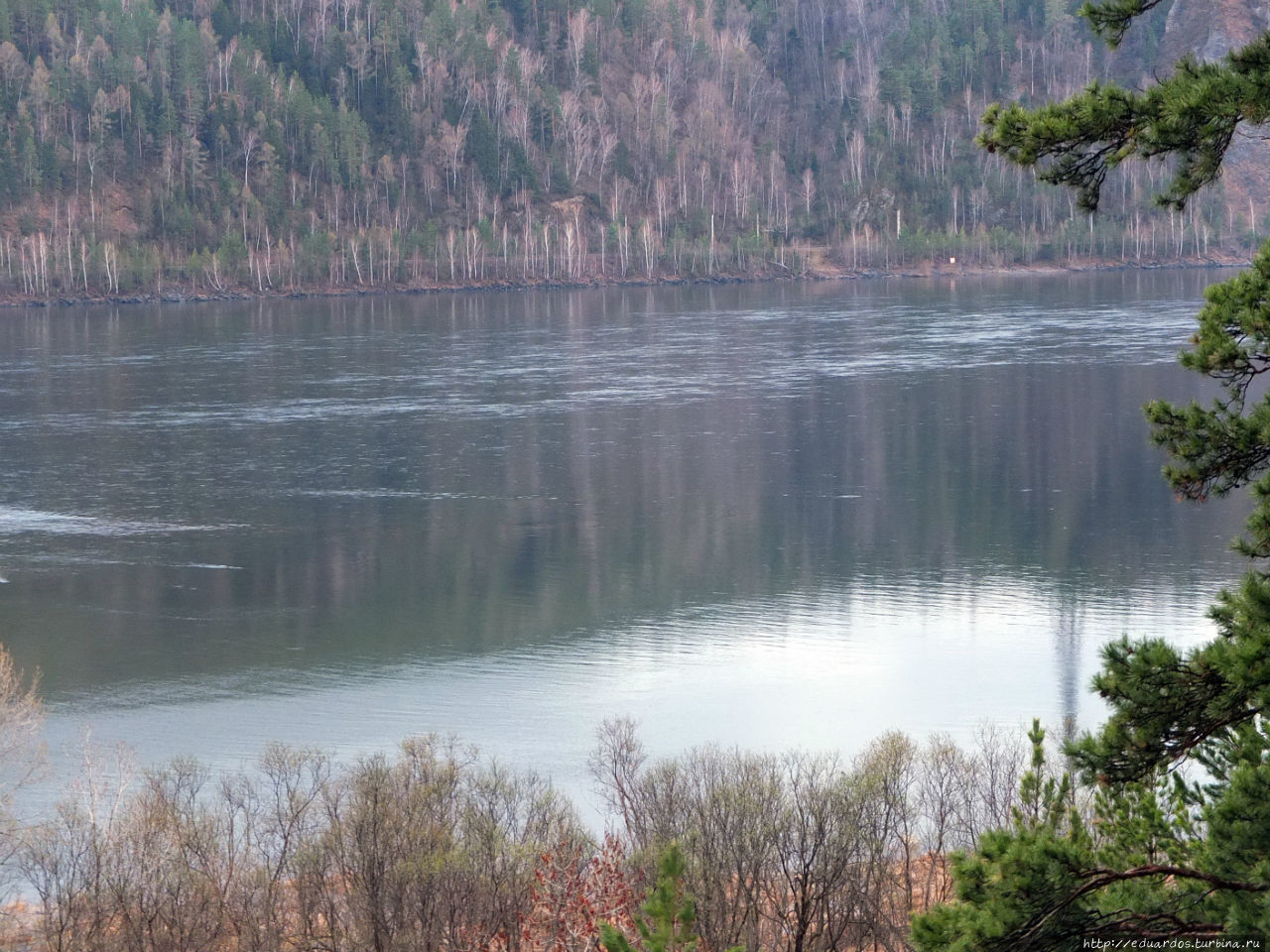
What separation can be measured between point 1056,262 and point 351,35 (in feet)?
236

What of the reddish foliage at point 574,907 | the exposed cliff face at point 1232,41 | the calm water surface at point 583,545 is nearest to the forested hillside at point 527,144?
the exposed cliff face at point 1232,41

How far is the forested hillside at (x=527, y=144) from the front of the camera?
134 metres

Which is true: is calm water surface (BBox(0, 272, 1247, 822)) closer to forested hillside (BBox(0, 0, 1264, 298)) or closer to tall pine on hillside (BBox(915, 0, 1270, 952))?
tall pine on hillside (BBox(915, 0, 1270, 952))

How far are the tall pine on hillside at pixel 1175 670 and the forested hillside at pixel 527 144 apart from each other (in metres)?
124

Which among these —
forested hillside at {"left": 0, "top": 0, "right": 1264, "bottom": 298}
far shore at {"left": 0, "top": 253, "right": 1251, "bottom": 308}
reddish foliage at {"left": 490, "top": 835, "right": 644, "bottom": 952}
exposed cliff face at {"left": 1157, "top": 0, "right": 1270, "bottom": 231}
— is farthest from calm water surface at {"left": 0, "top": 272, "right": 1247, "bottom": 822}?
exposed cliff face at {"left": 1157, "top": 0, "right": 1270, "bottom": 231}

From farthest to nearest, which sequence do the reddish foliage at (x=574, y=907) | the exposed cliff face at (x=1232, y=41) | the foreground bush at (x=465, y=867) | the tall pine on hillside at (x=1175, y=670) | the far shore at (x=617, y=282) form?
1. the exposed cliff face at (x=1232, y=41)
2. the far shore at (x=617, y=282)
3. the foreground bush at (x=465, y=867)
4. the reddish foliage at (x=574, y=907)
5. the tall pine on hillside at (x=1175, y=670)

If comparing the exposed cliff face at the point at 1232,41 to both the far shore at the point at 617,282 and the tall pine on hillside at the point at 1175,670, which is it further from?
the tall pine on hillside at the point at 1175,670

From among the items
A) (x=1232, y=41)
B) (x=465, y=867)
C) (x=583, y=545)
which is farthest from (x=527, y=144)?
(x=465, y=867)

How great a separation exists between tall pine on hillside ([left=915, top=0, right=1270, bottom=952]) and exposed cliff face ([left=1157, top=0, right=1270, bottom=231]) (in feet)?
551

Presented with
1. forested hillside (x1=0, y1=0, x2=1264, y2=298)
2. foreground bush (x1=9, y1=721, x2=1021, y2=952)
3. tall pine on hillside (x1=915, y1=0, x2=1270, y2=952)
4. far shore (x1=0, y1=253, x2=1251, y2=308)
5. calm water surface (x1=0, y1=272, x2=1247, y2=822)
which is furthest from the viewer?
forested hillside (x1=0, y1=0, x2=1264, y2=298)

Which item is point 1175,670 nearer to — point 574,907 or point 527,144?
point 574,907

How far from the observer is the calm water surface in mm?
29156

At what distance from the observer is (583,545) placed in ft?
133

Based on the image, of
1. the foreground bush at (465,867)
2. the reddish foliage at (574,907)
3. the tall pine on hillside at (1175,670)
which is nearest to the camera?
the tall pine on hillside at (1175,670)
